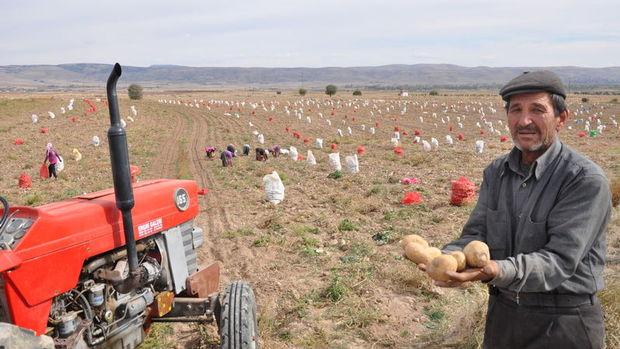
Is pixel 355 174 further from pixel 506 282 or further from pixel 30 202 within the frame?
pixel 506 282

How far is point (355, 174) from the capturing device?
12.9 metres

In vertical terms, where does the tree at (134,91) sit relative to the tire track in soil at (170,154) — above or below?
above

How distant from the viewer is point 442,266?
2.35 meters

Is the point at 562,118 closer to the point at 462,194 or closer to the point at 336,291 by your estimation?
the point at 336,291

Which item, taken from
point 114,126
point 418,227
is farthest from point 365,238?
point 114,126

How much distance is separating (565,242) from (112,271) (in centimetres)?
284

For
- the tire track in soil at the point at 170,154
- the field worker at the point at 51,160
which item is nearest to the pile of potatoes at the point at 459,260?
the tire track in soil at the point at 170,154

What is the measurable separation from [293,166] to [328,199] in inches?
157

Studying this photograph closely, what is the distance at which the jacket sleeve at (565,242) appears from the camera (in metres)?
2.21

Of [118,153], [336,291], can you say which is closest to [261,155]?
[336,291]

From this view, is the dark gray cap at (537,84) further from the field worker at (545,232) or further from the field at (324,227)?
the field at (324,227)

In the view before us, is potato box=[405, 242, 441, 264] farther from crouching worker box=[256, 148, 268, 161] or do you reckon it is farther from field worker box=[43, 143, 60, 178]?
crouching worker box=[256, 148, 268, 161]

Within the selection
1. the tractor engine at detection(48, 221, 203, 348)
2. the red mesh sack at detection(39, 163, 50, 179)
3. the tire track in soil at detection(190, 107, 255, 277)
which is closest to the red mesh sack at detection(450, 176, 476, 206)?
the tire track in soil at detection(190, 107, 255, 277)

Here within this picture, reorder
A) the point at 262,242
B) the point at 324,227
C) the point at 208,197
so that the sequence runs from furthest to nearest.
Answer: the point at 208,197 → the point at 324,227 → the point at 262,242
